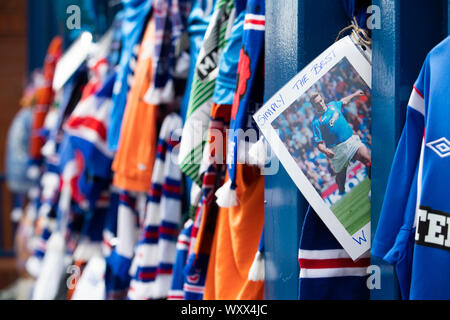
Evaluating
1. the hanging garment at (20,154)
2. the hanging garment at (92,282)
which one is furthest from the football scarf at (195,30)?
the hanging garment at (20,154)

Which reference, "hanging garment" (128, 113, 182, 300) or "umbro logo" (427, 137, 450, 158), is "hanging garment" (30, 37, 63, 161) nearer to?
"hanging garment" (128, 113, 182, 300)

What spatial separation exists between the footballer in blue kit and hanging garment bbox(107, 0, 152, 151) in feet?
3.63

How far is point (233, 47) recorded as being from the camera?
1.29 meters

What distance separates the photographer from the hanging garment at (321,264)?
1066 mm

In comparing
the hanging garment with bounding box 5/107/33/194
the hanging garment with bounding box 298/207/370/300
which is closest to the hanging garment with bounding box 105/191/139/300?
the hanging garment with bounding box 298/207/370/300

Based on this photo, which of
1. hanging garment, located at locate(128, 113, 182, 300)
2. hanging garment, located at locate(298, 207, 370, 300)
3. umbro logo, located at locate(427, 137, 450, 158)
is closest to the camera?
umbro logo, located at locate(427, 137, 450, 158)

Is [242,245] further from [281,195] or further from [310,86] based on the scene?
[310,86]

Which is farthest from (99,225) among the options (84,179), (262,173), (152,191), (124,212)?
(262,173)

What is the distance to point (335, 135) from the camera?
3.31 ft

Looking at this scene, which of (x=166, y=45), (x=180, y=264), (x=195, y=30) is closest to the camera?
(x=180, y=264)

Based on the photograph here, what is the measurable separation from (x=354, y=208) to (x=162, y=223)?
2.64ft

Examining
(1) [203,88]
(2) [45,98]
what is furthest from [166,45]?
(2) [45,98]

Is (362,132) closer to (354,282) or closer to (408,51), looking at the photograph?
(408,51)

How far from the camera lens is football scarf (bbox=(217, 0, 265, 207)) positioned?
1210 mm
